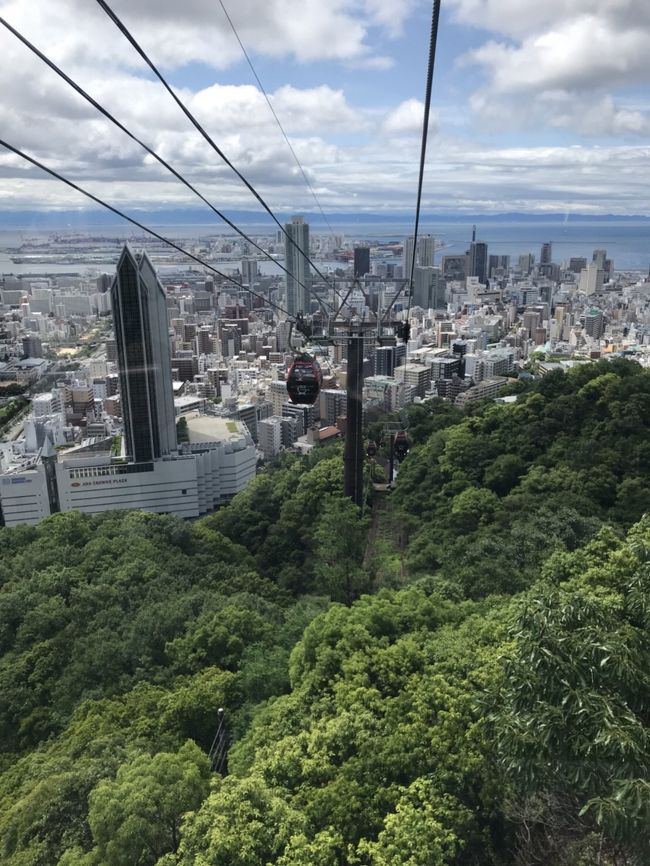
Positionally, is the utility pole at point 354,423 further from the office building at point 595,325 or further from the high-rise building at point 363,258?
the office building at point 595,325

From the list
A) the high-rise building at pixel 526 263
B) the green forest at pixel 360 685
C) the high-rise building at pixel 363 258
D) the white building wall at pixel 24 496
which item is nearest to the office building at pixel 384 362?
the high-rise building at pixel 363 258

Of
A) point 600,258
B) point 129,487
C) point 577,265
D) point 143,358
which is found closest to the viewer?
point 143,358

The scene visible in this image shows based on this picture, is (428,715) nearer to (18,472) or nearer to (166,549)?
(166,549)

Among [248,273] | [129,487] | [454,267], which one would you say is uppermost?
[454,267]

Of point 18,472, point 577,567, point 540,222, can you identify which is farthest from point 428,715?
→ point 540,222

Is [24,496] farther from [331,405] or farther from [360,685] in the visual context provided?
[360,685]

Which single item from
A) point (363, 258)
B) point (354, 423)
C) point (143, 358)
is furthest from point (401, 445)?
point (143, 358)

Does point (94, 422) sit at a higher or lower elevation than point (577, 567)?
lower
